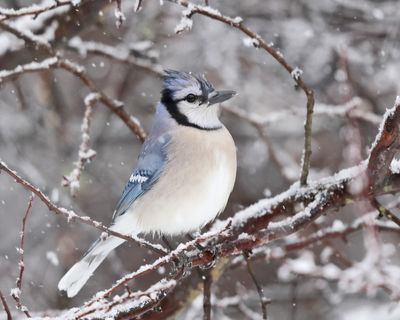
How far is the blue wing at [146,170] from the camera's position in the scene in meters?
3.86

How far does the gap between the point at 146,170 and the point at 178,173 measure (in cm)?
21

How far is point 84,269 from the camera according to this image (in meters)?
3.84

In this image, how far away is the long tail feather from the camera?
3.70 m

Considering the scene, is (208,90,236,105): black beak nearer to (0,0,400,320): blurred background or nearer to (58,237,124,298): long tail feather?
(58,237,124,298): long tail feather

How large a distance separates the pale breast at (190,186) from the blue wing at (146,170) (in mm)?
43

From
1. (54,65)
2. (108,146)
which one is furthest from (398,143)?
(108,146)

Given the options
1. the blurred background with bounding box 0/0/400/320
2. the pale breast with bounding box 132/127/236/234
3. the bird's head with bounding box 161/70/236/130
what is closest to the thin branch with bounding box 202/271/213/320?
the pale breast with bounding box 132/127/236/234

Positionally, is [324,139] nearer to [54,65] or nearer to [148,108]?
[148,108]

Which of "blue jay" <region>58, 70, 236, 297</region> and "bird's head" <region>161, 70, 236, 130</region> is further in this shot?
"bird's head" <region>161, 70, 236, 130</region>

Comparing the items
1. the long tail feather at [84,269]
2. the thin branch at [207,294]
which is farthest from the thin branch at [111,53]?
the thin branch at [207,294]

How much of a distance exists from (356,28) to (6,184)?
3640mm

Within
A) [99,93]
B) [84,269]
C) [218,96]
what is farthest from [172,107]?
[84,269]

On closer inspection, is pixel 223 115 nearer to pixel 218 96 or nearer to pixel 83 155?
pixel 218 96

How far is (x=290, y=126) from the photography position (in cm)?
762
